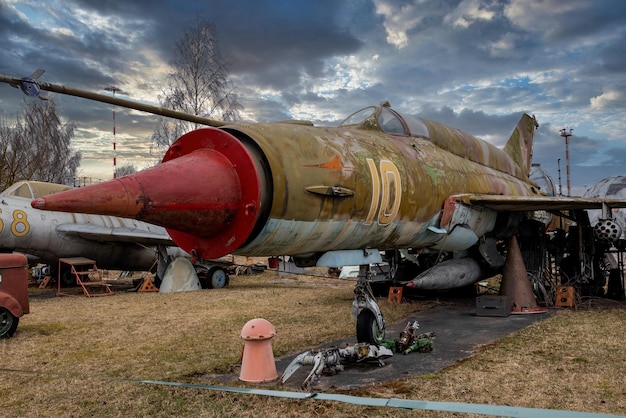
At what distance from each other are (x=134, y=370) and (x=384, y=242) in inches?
125

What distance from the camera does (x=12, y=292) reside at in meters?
7.52

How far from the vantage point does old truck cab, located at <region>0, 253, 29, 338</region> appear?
23.9 feet

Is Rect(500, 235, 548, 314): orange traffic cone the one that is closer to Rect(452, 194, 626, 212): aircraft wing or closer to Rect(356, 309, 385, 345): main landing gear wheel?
Rect(452, 194, 626, 212): aircraft wing

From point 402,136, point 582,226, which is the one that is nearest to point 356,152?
point 402,136

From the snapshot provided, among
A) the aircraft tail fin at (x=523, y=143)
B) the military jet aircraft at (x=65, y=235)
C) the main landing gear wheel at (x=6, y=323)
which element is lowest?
the main landing gear wheel at (x=6, y=323)

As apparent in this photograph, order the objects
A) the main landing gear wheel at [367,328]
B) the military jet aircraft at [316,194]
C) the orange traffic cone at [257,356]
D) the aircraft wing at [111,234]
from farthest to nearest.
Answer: the aircraft wing at [111,234]
the main landing gear wheel at [367,328]
the orange traffic cone at [257,356]
the military jet aircraft at [316,194]

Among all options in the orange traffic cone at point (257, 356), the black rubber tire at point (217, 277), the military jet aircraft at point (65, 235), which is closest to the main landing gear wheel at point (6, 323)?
the orange traffic cone at point (257, 356)

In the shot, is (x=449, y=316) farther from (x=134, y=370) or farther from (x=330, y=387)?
(x=134, y=370)

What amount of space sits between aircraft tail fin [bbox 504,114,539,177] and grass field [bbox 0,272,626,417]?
4152 millimetres

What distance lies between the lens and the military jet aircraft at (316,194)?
3.48 m

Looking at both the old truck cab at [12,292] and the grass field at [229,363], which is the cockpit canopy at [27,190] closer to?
the grass field at [229,363]

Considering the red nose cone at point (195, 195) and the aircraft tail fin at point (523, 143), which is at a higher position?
the aircraft tail fin at point (523, 143)

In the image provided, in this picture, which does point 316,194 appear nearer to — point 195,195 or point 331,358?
point 195,195

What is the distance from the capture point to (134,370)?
557cm
